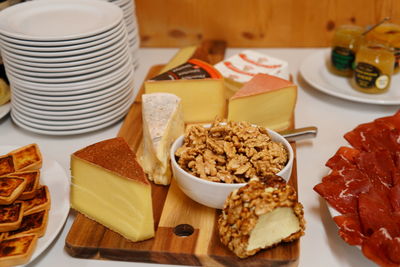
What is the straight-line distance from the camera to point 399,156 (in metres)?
1.13

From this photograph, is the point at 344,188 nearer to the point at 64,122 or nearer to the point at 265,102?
the point at 265,102

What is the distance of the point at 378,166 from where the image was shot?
1.12 meters

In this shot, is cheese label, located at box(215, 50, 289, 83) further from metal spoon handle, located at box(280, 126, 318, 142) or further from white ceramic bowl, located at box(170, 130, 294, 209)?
white ceramic bowl, located at box(170, 130, 294, 209)

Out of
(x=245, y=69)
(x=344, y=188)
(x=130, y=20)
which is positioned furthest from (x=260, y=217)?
(x=130, y=20)

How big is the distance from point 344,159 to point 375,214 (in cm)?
Answer: 22

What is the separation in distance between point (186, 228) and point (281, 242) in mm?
214

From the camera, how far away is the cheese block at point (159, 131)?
1179 mm

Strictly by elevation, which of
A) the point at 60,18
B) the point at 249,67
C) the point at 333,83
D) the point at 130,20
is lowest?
the point at 333,83

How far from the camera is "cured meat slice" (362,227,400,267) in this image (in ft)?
2.88

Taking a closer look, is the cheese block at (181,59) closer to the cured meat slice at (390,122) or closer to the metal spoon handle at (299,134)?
the metal spoon handle at (299,134)

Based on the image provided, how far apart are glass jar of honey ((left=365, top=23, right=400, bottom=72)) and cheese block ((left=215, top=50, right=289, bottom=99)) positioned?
1.20 ft

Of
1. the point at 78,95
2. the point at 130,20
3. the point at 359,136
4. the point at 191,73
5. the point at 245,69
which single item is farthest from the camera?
the point at 130,20

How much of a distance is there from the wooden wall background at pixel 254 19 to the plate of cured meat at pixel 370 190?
768 mm

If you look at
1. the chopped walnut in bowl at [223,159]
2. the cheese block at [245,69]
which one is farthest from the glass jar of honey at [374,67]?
the chopped walnut in bowl at [223,159]
